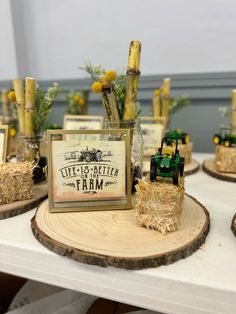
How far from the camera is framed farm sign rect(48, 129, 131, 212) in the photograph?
666 mm

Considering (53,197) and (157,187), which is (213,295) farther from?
(53,197)

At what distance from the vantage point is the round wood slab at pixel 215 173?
3.04 ft

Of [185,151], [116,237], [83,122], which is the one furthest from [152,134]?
[116,237]

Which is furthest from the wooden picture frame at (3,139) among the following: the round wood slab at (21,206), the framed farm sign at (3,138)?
the round wood slab at (21,206)

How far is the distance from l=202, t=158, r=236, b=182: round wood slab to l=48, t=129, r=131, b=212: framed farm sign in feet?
1.27

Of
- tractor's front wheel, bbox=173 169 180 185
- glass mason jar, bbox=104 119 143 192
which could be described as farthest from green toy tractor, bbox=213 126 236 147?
tractor's front wheel, bbox=173 169 180 185

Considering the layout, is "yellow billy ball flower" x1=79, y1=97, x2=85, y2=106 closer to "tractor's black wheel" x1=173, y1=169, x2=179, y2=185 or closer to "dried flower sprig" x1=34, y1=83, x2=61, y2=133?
"dried flower sprig" x1=34, y1=83, x2=61, y2=133

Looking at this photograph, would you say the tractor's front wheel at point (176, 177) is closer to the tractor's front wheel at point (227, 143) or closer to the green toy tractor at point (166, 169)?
the green toy tractor at point (166, 169)

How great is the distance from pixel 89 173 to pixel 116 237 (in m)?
0.17

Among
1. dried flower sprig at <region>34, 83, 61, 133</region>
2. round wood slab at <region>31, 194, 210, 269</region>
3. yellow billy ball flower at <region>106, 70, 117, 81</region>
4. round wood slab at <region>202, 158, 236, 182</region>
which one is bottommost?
round wood slab at <region>31, 194, 210, 269</region>

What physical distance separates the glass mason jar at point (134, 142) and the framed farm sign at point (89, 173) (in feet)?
0.19

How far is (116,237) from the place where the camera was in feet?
1.84

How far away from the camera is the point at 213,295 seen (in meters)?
0.46

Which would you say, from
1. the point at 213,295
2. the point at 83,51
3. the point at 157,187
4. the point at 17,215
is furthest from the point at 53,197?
Answer: the point at 83,51
